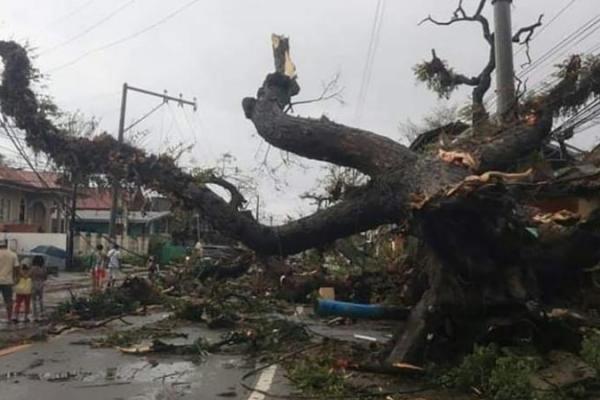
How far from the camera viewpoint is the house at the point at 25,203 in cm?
4459

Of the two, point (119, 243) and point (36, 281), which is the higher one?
point (119, 243)

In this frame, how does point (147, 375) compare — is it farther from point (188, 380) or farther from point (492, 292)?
point (492, 292)

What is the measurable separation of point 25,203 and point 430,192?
143 feet

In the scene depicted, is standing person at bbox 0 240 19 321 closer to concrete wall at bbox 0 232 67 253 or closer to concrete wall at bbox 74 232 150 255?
concrete wall at bbox 0 232 67 253

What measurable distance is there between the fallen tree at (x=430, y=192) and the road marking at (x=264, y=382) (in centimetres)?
156

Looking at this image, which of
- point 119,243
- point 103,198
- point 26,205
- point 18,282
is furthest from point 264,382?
point 26,205

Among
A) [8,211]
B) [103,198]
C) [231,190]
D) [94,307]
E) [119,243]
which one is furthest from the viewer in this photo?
[8,211]

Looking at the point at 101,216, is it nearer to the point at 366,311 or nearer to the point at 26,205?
the point at 26,205

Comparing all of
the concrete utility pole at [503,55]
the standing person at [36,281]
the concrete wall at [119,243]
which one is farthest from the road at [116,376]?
the concrete wall at [119,243]

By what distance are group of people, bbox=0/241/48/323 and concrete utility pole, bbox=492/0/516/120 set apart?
10.2m

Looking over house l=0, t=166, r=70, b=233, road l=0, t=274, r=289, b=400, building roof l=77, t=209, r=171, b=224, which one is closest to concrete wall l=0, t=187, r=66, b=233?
house l=0, t=166, r=70, b=233

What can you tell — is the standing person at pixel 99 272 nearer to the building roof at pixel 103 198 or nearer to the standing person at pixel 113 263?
the standing person at pixel 113 263

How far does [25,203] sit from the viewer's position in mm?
48656

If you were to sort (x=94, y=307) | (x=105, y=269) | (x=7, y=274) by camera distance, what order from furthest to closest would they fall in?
(x=105, y=269) → (x=94, y=307) → (x=7, y=274)
